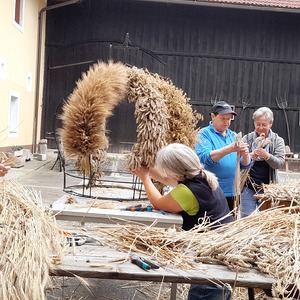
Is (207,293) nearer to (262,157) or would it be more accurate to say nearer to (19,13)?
(262,157)

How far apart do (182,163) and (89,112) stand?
48.5 inches

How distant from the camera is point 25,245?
176 cm

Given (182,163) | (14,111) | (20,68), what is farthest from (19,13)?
(182,163)

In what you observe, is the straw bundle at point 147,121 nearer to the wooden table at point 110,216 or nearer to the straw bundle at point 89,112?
the straw bundle at point 89,112

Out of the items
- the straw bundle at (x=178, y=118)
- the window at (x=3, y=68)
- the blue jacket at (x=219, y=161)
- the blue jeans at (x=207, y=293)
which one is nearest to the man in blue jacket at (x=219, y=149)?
the blue jacket at (x=219, y=161)

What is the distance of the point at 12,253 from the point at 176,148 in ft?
3.76

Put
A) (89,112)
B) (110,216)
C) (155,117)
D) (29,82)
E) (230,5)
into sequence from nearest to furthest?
1. (110,216)
2. (89,112)
3. (155,117)
4. (29,82)
5. (230,5)

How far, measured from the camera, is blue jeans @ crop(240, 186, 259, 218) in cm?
412

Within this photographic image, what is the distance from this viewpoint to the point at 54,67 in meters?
14.3

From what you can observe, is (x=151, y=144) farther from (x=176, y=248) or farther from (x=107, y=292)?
(x=176, y=248)

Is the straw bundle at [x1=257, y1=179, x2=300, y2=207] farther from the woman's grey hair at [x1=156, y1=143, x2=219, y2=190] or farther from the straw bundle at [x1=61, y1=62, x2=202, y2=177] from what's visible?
the woman's grey hair at [x1=156, y1=143, x2=219, y2=190]

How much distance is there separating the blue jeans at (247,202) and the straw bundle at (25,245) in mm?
2387

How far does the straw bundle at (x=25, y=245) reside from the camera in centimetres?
164

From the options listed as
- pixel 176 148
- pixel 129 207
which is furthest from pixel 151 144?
pixel 176 148
